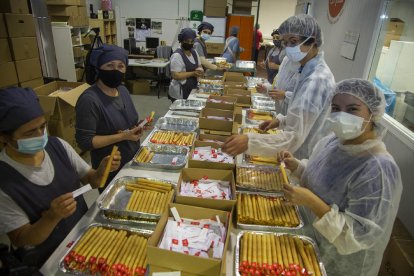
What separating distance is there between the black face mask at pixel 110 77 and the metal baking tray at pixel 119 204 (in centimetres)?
76

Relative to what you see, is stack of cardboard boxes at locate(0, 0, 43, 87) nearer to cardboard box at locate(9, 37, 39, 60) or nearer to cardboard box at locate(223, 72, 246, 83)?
cardboard box at locate(9, 37, 39, 60)

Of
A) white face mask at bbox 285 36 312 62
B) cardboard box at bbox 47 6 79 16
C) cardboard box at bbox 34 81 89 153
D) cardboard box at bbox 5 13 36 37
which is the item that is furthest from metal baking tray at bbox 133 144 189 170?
cardboard box at bbox 47 6 79 16

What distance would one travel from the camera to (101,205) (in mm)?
1693

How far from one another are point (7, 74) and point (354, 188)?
4.48m

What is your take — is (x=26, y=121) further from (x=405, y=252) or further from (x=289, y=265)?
(x=405, y=252)

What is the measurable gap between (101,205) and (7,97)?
2.55 feet

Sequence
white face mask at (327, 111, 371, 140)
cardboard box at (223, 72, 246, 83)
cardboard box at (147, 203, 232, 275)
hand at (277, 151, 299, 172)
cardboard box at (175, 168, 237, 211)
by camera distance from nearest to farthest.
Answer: cardboard box at (147, 203, 232, 275), white face mask at (327, 111, 371, 140), cardboard box at (175, 168, 237, 211), hand at (277, 151, 299, 172), cardboard box at (223, 72, 246, 83)

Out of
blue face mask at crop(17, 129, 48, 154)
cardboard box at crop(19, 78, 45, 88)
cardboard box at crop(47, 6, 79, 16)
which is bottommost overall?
cardboard box at crop(19, 78, 45, 88)

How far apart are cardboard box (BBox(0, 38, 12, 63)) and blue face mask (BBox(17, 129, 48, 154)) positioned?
332 cm

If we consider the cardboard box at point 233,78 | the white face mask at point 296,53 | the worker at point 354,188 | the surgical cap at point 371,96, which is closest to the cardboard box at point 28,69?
the cardboard box at point 233,78

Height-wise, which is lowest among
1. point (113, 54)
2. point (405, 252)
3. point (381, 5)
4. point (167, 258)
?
point (405, 252)

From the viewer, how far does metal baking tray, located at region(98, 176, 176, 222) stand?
1.60 metres

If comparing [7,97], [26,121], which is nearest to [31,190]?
[26,121]

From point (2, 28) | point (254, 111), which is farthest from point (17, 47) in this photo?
point (254, 111)
